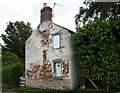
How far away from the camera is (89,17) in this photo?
742 inches

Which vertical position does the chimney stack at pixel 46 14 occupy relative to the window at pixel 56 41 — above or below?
above

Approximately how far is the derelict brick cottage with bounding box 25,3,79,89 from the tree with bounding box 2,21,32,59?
17246 millimetres

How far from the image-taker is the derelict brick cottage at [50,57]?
40.4 feet

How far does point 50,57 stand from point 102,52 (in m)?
4.66

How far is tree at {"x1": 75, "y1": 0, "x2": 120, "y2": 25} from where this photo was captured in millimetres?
15228

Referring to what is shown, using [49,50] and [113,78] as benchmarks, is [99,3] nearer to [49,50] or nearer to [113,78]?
[49,50]

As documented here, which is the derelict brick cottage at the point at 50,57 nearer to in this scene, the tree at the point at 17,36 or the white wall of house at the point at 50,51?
the white wall of house at the point at 50,51

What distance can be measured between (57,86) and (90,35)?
4.90 m

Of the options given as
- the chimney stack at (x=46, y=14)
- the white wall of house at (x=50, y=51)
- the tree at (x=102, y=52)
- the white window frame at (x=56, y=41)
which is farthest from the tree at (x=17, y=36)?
the tree at (x=102, y=52)

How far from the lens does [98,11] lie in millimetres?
17047

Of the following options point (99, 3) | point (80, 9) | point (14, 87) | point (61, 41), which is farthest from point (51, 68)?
point (80, 9)

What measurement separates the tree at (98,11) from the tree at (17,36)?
16.1m

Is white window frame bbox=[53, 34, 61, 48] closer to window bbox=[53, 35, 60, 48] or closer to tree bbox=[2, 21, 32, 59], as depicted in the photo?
window bbox=[53, 35, 60, 48]

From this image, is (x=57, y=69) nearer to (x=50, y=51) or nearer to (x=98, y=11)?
(x=50, y=51)
